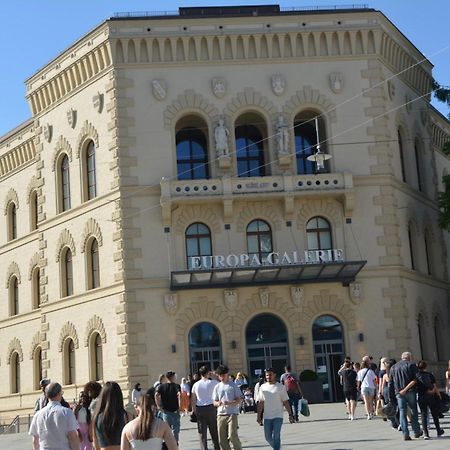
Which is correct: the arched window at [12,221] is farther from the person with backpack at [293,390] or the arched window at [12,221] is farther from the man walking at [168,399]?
the man walking at [168,399]

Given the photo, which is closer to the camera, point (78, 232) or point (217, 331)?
point (217, 331)

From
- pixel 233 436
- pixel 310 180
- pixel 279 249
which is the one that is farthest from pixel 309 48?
pixel 233 436

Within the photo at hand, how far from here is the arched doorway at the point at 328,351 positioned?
35.6 m

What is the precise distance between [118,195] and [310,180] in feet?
25.4

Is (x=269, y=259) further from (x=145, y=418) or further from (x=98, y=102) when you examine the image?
(x=145, y=418)

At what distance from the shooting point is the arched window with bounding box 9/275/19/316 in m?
46.6

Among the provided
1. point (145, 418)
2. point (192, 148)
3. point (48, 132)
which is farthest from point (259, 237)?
point (145, 418)

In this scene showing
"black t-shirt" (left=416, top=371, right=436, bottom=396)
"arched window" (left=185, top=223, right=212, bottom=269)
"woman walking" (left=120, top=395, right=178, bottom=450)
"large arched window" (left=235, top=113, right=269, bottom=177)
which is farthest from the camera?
"large arched window" (left=235, top=113, right=269, bottom=177)

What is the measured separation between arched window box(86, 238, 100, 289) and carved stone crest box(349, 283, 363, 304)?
10.5 m

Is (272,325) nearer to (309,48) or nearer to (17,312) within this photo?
(309,48)

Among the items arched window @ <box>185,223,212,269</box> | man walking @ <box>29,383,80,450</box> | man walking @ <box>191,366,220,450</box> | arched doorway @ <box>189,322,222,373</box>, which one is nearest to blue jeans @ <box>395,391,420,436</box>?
man walking @ <box>191,366,220,450</box>

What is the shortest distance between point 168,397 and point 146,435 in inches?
324

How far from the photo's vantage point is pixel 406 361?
741 inches

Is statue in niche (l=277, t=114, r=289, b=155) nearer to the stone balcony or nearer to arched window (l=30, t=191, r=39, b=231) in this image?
the stone balcony
